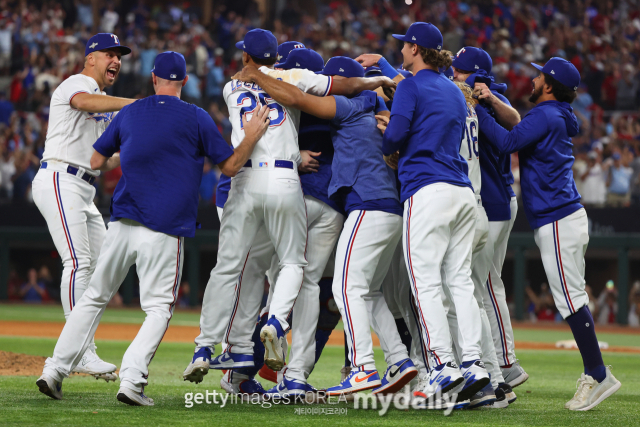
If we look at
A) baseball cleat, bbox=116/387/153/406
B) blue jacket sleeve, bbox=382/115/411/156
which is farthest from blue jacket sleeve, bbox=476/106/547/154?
baseball cleat, bbox=116/387/153/406

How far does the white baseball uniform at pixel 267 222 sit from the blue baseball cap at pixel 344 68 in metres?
0.29

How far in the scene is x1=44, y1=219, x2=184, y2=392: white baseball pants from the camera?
4.60 metres

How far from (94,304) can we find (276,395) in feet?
4.20

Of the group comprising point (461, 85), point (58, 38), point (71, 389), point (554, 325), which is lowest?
point (554, 325)

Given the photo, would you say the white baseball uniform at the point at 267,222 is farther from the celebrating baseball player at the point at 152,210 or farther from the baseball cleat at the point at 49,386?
the baseball cleat at the point at 49,386

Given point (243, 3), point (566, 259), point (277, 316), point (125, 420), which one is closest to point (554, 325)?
point (566, 259)

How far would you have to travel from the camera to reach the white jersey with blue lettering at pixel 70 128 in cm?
586

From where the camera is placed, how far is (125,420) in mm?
3992

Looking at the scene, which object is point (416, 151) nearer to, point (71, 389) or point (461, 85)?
point (461, 85)

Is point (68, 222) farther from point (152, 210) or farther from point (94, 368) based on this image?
point (152, 210)

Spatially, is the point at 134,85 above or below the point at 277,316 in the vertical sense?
above

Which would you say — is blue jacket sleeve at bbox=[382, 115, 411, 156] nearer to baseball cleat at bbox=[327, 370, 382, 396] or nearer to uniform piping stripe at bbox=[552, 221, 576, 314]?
uniform piping stripe at bbox=[552, 221, 576, 314]

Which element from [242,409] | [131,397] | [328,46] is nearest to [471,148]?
[242,409]

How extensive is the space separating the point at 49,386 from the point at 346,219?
2.13 meters
